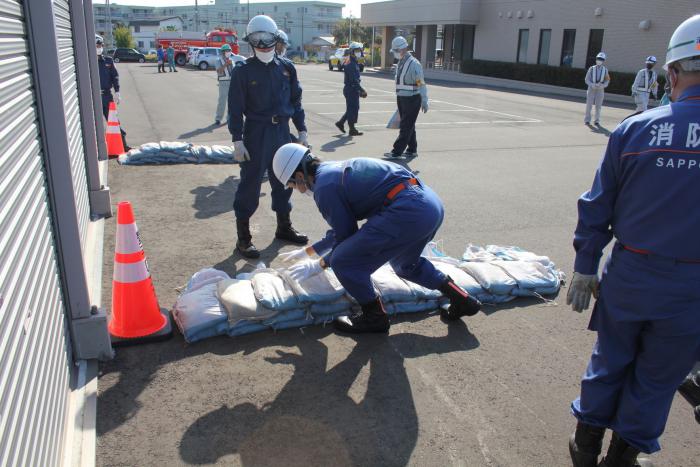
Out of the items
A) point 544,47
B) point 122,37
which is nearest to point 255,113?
point 544,47

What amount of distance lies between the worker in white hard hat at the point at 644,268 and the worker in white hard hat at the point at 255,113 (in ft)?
12.2

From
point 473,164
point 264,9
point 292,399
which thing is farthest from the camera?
point 264,9

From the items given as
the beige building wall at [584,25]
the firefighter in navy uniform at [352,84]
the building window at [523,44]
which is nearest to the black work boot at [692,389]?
the firefighter in navy uniform at [352,84]

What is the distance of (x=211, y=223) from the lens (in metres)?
6.96

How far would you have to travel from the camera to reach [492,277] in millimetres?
5000

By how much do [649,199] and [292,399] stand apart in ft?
7.52

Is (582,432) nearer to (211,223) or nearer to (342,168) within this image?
(342,168)

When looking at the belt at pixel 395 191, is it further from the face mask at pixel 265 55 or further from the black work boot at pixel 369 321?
the face mask at pixel 265 55

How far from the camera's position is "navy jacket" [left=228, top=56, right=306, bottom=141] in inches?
231

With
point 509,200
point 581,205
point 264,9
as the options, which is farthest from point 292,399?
point 264,9

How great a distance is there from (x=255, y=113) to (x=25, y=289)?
3686 mm

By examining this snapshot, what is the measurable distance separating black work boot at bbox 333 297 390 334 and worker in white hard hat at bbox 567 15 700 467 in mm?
1646

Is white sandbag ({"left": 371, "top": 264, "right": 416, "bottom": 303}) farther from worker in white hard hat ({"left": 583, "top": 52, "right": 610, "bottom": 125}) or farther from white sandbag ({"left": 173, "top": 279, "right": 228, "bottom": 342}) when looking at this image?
worker in white hard hat ({"left": 583, "top": 52, "right": 610, "bottom": 125})

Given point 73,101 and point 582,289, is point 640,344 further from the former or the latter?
point 73,101
